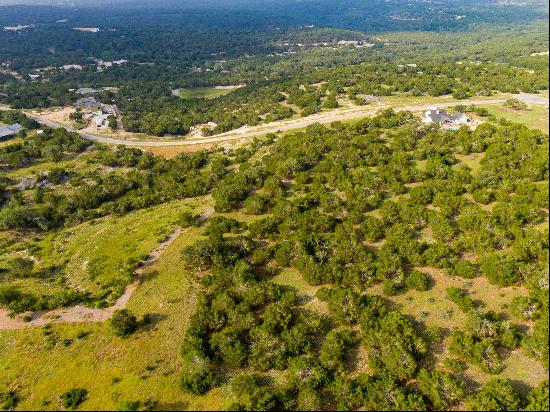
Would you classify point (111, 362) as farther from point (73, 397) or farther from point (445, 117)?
point (445, 117)

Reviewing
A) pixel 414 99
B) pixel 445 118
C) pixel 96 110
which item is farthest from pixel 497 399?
pixel 96 110

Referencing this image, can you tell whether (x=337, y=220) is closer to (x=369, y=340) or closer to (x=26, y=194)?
(x=369, y=340)

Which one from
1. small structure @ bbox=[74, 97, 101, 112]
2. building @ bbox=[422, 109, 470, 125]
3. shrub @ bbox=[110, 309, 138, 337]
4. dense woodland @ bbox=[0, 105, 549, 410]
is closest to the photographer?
dense woodland @ bbox=[0, 105, 549, 410]

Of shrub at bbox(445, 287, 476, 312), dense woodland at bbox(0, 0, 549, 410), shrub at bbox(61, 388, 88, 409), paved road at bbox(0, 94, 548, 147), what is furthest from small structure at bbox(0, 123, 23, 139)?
shrub at bbox(445, 287, 476, 312)

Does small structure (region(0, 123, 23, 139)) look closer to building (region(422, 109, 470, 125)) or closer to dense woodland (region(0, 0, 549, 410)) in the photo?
dense woodland (region(0, 0, 549, 410))

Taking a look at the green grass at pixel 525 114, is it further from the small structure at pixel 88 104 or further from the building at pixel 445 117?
the small structure at pixel 88 104
